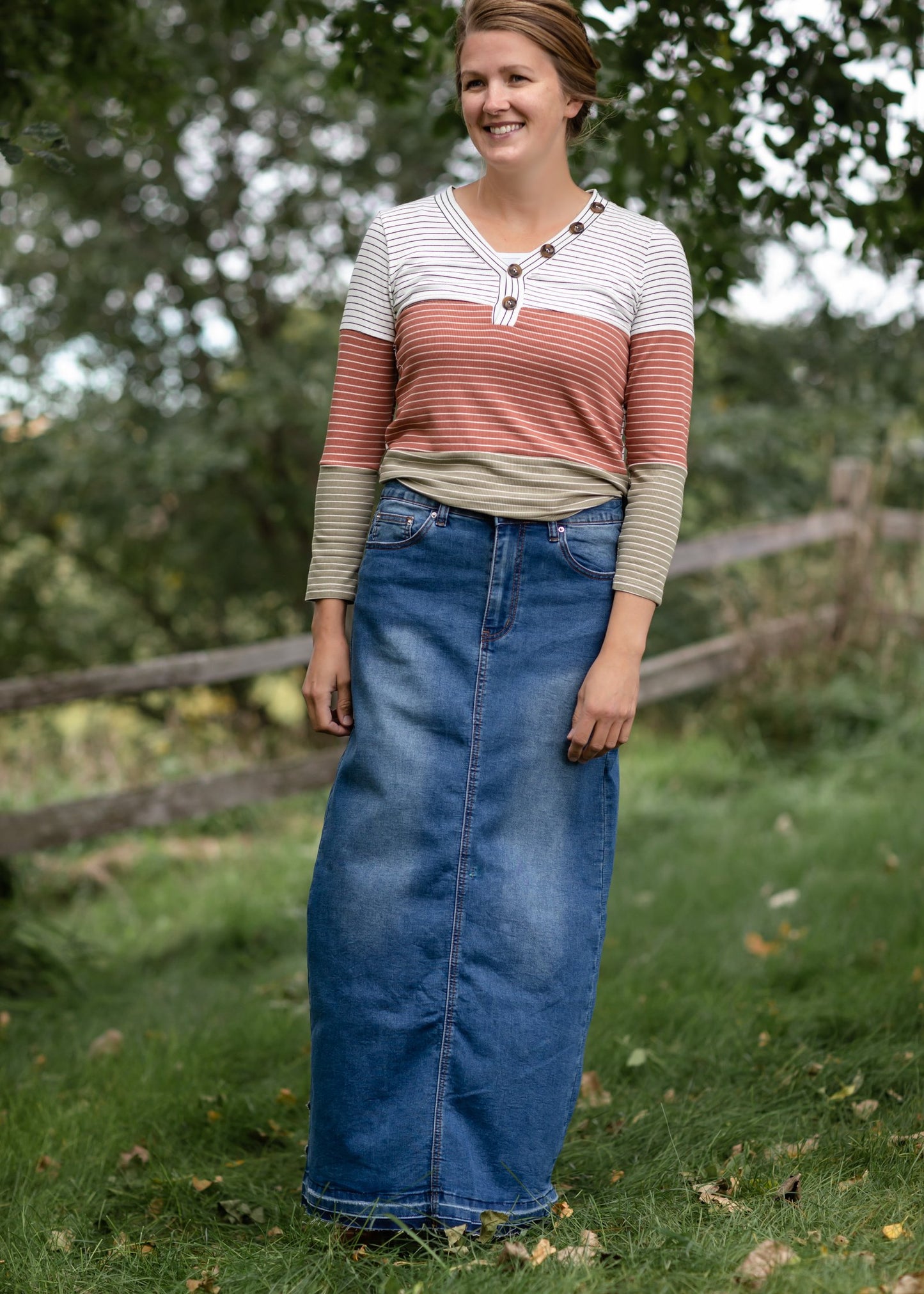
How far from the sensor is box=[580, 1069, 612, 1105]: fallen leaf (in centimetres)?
316

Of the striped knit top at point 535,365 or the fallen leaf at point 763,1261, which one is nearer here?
the fallen leaf at point 763,1261

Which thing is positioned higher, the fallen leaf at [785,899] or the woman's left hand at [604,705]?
the woman's left hand at [604,705]

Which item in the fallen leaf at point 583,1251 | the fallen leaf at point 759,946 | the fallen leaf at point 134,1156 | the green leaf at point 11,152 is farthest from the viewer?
the fallen leaf at point 759,946

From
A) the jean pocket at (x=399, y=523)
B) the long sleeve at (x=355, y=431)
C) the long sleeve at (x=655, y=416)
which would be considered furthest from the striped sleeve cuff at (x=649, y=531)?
the long sleeve at (x=355, y=431)

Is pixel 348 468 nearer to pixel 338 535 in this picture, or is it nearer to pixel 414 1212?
pixel 338 535

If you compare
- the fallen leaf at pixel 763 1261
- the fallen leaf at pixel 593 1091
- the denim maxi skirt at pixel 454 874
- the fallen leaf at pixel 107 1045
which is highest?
the denim maxi skirt at pixel 454 874

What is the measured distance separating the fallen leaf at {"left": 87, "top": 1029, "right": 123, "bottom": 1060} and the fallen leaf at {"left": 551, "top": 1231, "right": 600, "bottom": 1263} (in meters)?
1.80

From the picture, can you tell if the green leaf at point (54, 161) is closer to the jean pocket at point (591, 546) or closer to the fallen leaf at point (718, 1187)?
the jean pocket at point (591, 546)

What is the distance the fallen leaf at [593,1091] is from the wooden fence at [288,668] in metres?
2.48

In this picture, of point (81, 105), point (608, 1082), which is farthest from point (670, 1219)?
point (81, 105)

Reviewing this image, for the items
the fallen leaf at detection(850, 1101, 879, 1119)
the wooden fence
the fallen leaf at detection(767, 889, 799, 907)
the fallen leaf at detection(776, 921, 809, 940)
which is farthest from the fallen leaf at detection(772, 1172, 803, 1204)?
the wooden fence

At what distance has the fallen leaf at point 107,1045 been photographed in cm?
365

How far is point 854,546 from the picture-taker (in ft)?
25.8

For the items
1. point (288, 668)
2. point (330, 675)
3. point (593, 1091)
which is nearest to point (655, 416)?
point (330, 675)
